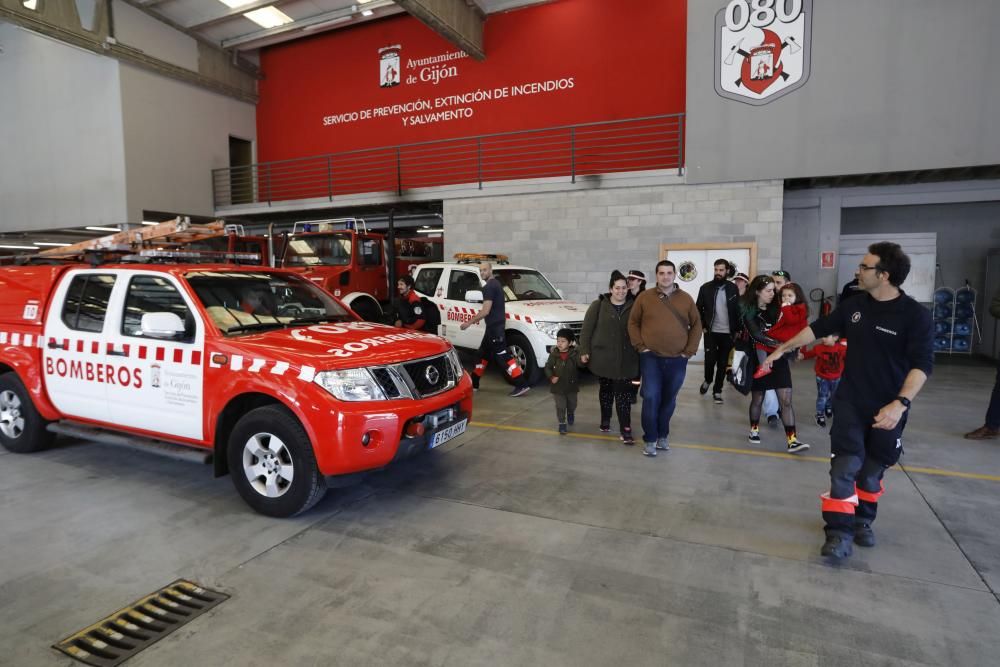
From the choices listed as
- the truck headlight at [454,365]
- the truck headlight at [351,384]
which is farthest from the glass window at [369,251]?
the truck headlight at [351,384]

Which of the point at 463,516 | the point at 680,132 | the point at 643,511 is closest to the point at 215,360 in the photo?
the point at 463,516

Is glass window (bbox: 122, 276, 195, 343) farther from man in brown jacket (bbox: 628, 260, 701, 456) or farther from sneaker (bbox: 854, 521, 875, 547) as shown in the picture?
sneaker (bbox: 854, 521, 875, 547)

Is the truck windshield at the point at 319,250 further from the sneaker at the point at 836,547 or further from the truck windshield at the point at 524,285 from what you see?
the sneaker at the point at 836,547

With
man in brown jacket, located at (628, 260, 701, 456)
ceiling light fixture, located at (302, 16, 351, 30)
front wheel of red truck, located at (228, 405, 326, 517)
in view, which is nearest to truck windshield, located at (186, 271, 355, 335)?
front wheel of red truck, located at (228, 405, 326, 517)

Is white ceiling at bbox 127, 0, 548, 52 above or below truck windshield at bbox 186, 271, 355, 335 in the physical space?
above

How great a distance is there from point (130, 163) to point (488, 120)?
28.9 feet

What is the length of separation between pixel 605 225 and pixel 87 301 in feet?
28.3

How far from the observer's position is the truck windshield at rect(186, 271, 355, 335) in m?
4.08

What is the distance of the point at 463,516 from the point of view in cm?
382

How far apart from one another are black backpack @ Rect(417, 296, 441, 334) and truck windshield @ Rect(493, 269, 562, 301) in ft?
3.44

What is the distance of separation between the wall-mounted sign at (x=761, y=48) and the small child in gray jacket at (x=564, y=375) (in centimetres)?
690

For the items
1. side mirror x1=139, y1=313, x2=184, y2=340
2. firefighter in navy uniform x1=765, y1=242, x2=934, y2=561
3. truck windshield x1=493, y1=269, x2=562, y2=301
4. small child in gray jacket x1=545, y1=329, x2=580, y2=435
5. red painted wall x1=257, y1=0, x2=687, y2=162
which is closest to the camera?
firefighter in navy uniform x1=765, y1=242, x2=934, y2=561

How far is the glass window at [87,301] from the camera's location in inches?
174

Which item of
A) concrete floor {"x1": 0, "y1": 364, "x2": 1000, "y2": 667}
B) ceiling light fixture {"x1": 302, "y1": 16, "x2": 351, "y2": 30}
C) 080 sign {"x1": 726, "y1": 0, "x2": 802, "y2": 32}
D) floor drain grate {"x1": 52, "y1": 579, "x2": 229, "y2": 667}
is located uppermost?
ceiling light fixture {"x1": 302, "y1": 16, "x2": 351, "y2": 30}
